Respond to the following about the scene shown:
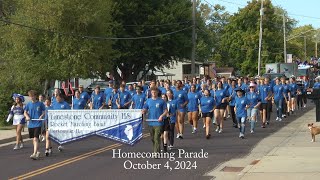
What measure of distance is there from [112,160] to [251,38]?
60.7m

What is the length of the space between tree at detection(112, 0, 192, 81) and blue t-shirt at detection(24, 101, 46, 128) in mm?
26572

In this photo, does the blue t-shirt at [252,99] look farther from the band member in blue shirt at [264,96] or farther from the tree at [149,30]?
the tree at [149,30]

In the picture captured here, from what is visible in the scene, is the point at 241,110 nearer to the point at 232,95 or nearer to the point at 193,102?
the point at 193,102

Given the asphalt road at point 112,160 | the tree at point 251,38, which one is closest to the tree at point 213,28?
the tree at point 251,38

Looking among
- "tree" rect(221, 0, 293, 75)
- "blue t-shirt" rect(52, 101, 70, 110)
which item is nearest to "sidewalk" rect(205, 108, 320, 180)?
"blue t-shirt" rect(52, 101, 70, 110)

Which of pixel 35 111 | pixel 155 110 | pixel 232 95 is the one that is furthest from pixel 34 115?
pixel 232 95

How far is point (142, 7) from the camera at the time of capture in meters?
43.2

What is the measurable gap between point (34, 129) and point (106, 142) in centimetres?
322

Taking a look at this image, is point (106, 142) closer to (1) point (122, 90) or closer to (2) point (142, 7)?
(1) point (122, 90)

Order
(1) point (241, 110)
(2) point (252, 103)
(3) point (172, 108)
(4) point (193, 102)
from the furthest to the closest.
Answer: (4) point (193, 102) < (2) point (252, 103) < (1) point (241, 110) < (3) point (172, 108)

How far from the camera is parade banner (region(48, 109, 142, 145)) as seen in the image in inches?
549

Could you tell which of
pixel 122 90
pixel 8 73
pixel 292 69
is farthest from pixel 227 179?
pixel 292 69

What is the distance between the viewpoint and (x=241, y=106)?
16984 millimetres

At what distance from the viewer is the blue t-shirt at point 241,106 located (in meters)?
16.9
